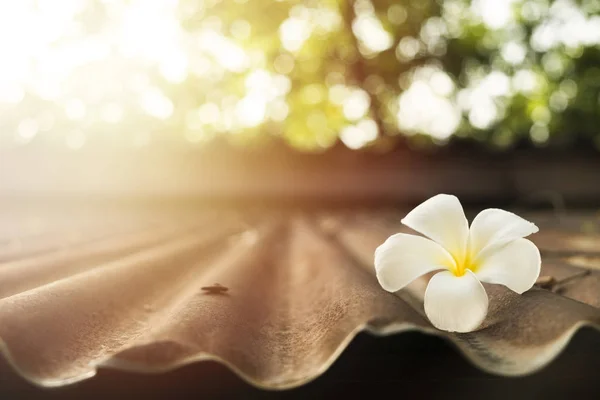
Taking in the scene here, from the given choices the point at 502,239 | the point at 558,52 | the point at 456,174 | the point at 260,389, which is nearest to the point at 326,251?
the point at 502,239

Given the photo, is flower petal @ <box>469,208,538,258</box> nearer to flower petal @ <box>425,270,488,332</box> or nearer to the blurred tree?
flower petal @ <box>425,270,488,332</box>

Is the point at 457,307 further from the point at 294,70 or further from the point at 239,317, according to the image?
the point at 294,70

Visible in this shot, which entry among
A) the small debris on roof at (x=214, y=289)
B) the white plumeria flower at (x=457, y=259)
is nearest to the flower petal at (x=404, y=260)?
the white plumeria flower at (x=457, y=259)

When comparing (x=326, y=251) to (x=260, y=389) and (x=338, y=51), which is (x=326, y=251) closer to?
(x=260, y=389)

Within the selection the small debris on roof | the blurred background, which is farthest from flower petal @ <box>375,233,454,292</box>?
the blurred background

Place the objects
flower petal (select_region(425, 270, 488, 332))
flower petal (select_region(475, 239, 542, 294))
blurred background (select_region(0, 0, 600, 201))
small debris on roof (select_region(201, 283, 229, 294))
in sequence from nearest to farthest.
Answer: flower petal (select_region(425, 270, 488, 332)), flower petal (select_region(475, 239, 542, 294)), small debris on roof (select_region(201, 283, 229, 294)), blurred background (select_region(0, 0, 600, 201))

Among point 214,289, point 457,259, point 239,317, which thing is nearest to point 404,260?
point 457,259

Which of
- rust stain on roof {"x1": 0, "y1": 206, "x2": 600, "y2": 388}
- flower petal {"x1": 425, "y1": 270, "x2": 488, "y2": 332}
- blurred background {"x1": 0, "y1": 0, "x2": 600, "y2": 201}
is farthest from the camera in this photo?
blurred background {"x1": 0, "y1": 0, "x2": 600, "y2": 201}

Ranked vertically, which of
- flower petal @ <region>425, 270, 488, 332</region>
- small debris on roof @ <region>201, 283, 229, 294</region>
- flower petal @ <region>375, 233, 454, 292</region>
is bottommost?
small debris on roof @ <region>201, 283, 229, 294</region>

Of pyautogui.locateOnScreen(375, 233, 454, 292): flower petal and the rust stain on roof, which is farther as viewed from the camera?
pyautogui.locateOnScreen(375, 233, 454, 292): flower petal
